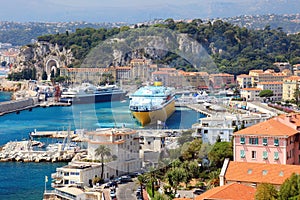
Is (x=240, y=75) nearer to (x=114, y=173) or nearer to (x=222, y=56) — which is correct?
(x=222, y=56)

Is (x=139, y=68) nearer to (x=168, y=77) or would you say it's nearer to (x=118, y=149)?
(x=168, y=77)

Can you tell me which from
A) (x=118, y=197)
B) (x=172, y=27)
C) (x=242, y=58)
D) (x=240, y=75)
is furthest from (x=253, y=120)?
(x=172, y=27)

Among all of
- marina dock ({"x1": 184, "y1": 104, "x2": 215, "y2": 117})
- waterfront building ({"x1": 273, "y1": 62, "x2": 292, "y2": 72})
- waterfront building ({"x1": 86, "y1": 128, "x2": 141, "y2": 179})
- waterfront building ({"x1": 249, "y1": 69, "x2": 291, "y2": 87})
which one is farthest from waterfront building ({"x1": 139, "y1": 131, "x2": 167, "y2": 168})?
waterfront building ({"x1": 273, "y1": 62, "x2": 292, "y2": 72})

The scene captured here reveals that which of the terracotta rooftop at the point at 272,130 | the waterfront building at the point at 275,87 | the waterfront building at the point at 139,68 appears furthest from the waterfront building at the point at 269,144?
the waterfront building at the point at 139,68

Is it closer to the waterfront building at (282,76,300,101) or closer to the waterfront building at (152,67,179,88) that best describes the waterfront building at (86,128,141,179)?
the waterfront building at (282,76,300,101)

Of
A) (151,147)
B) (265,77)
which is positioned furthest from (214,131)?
(265,77)
